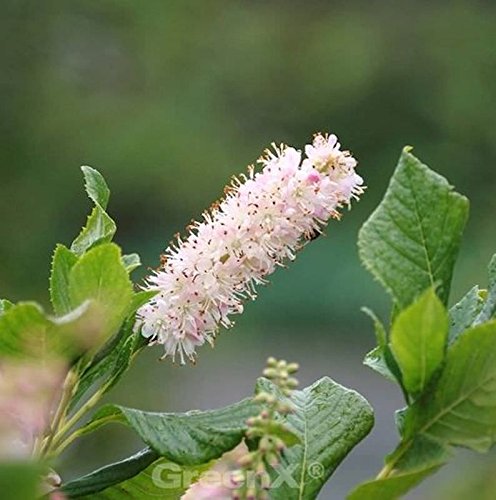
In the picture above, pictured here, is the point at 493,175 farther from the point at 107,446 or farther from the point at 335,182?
the point at 335,182

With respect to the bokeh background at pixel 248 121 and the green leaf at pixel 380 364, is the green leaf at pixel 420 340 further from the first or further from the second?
the bokeh background at pixel 248 121

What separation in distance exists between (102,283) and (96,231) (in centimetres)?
8

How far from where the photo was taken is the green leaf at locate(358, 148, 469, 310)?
1.36 feet

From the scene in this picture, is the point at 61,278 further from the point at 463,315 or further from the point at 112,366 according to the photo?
the point at 463,315

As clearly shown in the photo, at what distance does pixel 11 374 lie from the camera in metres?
0.39

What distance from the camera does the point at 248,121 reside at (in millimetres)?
5316

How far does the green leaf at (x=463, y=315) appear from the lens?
444 mm

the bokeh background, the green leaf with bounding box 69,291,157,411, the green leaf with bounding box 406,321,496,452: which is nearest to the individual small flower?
the green leaf with bounding box 69,291,157,411

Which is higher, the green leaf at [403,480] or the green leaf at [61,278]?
the green leaf at [61,278]

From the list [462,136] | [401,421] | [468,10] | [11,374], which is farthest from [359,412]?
[468,10]

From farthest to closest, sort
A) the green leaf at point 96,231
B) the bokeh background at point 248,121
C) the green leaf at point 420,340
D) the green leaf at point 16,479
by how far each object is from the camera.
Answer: the bokeh background at point 248,121, the green leaf at point 96,231, the green leaf at point 420,340, the green leaf at point 16,479

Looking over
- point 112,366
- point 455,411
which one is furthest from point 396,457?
point 112,366

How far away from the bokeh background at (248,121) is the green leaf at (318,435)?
353 cm

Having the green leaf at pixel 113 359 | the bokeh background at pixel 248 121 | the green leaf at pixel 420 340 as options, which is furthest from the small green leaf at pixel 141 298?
the bokeh background at pixel 248 121
